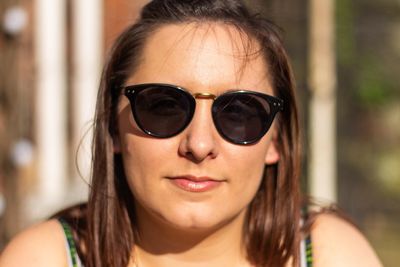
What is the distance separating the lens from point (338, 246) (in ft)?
8.97

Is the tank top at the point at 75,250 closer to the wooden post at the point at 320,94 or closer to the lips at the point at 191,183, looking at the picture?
the lips at the point at 191,183

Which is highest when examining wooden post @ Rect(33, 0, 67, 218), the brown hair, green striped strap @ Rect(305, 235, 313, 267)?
the brown hair

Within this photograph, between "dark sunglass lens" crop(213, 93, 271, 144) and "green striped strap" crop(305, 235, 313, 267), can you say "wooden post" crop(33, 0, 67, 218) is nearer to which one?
"green striped strap" crop(305, 235, 313, 267)

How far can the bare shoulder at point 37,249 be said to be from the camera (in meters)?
2.55

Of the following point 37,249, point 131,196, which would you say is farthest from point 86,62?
point 37,249

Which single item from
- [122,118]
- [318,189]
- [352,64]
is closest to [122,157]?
[122,118]

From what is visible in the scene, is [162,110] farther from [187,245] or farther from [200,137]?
[187,245]

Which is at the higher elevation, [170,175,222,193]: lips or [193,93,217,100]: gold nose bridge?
[193,93,217,100]: gold nose bridge

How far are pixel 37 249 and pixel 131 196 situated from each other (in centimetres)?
35

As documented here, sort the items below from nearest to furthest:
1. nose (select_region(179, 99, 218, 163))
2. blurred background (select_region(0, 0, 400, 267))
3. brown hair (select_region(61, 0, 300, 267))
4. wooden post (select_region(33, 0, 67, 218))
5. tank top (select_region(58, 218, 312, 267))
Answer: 1. nose (select_region(179, 99, 218, 163))
2. brown hair (select_region(61, 0, 300, 267))
3. tank top (select_region(58, 218, 312, 267))
4. blurred background (select_region(0, 0, 400, 267))
5. wooden post (select_region(33, 0, 67, 218))

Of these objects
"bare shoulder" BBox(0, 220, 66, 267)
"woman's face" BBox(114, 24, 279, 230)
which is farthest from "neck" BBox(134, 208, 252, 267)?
"bare shoulder" BBox(0, 220, 66, 267)

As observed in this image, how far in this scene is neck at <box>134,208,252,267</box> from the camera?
256cm

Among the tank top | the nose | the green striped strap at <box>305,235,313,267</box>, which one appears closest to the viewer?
the nose

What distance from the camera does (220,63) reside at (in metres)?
2.36
